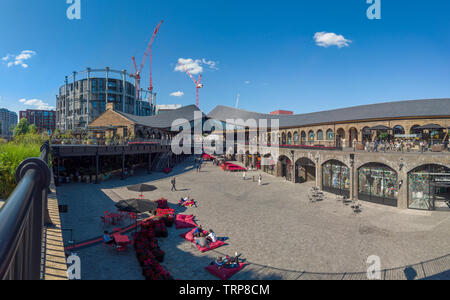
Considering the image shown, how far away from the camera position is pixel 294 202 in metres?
23.2

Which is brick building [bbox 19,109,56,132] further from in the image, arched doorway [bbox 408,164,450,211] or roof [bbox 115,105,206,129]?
arched doorway [bbox 408,164,450,211]

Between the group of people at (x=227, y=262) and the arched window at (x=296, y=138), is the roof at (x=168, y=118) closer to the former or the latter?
the arched window at (x=296, y=138)

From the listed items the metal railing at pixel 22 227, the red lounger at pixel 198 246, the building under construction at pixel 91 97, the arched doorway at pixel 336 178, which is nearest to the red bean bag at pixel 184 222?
the red lounger at pixel 198 246

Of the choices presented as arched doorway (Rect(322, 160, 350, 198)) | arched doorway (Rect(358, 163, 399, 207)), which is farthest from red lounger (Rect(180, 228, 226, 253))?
arched doorway (Rect(322, 160, 350, 198))

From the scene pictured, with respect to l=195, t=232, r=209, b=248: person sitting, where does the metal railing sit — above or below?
above

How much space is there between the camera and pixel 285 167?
37938mm

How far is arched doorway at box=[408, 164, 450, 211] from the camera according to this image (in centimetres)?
2000

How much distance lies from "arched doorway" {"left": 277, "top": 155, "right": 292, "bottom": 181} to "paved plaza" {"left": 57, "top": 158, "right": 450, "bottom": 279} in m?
9.76

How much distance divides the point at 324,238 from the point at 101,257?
468 inches

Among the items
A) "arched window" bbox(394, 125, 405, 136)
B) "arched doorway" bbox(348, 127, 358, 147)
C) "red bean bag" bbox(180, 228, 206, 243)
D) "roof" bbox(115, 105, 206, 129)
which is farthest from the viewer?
"roof" bbox(115, 105, 206, 129)

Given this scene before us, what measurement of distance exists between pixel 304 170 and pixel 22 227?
3589 centimetres

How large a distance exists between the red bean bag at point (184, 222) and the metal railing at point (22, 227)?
1377cm
